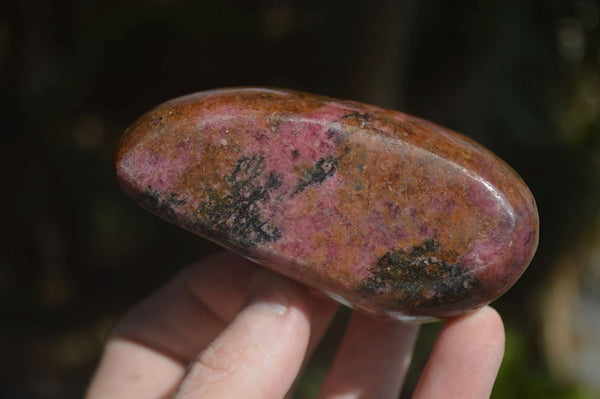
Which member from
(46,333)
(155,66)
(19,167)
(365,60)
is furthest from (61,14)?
(46,333)

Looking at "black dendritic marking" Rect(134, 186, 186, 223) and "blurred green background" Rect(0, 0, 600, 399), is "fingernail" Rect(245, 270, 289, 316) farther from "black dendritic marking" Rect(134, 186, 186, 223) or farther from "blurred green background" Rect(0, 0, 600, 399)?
"blurred green background" Rect(0, 0, 600, 399)

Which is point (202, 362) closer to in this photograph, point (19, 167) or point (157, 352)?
point (157, 352)

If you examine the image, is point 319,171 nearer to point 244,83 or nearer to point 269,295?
point 269,295

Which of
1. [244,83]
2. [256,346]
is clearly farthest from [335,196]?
[244,83]

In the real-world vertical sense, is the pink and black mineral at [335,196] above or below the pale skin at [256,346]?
above

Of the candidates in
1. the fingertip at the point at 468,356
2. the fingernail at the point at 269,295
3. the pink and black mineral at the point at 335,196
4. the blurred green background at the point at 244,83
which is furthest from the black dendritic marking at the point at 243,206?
the blurred green background at the point at 244,83

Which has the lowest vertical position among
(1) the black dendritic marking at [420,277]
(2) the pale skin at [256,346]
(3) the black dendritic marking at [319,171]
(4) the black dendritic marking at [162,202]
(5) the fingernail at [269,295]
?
(2) the pale skin at [256,346]

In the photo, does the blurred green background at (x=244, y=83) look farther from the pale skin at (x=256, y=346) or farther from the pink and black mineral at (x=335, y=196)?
the pink and black mineral at (x=335, y=196)
